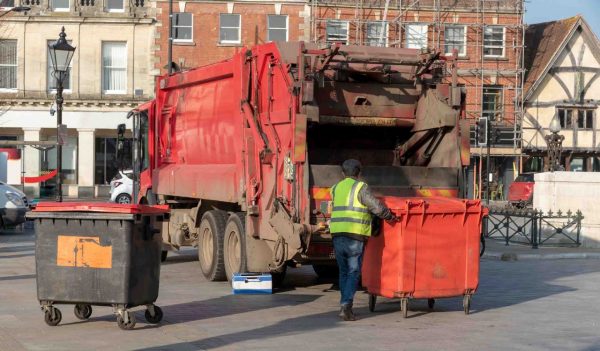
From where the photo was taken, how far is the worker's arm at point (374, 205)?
1082cm

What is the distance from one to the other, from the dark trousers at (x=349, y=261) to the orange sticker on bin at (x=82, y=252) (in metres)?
2.47

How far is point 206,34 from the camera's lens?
146ft

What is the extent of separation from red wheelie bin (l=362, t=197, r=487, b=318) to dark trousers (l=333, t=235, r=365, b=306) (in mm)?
294

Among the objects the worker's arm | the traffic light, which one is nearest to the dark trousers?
the worker's arm

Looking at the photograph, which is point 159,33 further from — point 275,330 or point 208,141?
point 275,330

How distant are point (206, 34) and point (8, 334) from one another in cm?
3544

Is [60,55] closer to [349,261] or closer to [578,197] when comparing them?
[349,261]

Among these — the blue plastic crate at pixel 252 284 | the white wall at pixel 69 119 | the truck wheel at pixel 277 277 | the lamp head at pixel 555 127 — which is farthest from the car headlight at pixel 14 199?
the white wall at pixel 69 119

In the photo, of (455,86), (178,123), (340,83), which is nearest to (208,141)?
(178,123)

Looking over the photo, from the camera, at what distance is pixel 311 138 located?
13.4 m

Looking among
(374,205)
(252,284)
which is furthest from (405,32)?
(374,205)

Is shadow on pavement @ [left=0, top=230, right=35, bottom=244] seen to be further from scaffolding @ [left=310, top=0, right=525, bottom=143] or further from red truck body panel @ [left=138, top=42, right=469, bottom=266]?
scaffolding @ [left=310, top=0, right=525, bottom=143]

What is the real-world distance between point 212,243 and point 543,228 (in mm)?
9714

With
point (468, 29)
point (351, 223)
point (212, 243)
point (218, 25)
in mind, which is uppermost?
point (468, 29)
